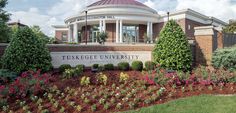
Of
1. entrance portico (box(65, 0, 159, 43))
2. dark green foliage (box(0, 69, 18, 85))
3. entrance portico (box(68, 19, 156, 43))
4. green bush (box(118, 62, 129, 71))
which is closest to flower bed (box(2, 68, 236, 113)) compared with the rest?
dark green foliage (box(0, 69, 18, 85))

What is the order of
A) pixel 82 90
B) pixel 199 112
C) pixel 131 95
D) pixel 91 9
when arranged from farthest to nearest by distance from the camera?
1. pixel 91 9
2. pixel 82 90
3. pixel 131 95
4. pixel 199 112

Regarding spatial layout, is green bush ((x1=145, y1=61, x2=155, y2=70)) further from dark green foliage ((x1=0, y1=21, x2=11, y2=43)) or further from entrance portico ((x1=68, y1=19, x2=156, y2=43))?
entrance portico ((x1=68, y1=19, x2=156, y2=43))

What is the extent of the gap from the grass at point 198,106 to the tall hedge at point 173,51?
5309 millimetres

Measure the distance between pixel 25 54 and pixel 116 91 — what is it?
17.7 feet

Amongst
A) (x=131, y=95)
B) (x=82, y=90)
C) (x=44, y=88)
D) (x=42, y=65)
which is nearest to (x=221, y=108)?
(x=131, y=95)

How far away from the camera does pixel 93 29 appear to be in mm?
46812

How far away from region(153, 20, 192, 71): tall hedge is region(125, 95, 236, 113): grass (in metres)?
5.31

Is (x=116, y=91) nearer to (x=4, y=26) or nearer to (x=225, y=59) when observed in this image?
(x=225, y=59)

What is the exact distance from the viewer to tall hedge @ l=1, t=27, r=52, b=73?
41.3 feet

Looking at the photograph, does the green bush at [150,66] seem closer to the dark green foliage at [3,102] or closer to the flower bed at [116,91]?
the flower bed at [116,91]

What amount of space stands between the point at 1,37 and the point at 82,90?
11467 mm

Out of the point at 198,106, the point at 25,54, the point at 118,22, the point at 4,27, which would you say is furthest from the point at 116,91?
the point at 118,22

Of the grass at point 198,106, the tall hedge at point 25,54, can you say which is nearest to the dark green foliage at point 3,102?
the grass at point 198,106

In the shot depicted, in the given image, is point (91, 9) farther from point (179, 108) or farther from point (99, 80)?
point (179, 108)
